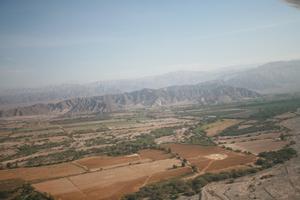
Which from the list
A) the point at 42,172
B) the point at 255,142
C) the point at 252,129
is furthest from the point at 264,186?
the point at 252,129

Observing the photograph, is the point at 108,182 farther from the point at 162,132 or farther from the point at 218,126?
the point at 218,126

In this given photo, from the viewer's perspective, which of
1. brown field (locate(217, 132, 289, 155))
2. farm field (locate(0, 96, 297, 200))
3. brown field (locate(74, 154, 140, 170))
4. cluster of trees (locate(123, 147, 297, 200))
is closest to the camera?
cluster of trees (locate(123, 147, 297, 200))

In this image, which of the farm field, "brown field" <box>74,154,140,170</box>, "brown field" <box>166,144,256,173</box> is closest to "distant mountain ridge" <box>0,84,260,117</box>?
the farm field

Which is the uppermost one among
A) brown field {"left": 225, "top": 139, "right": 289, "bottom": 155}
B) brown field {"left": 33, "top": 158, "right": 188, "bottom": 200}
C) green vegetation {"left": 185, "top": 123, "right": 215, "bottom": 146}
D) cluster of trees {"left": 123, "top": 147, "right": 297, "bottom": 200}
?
brown field {"left": 225, "top": 139, "right": 289, "bottom": 155}

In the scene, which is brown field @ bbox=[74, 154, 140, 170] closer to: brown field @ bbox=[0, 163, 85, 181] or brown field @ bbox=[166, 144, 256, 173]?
brown field @ bbox=[0, 163, 85, 181]

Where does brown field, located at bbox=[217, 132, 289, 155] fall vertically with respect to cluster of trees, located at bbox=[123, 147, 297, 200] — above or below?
above

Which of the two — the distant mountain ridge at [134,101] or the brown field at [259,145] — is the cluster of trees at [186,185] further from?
the distant mountain ridge at [134,101]
